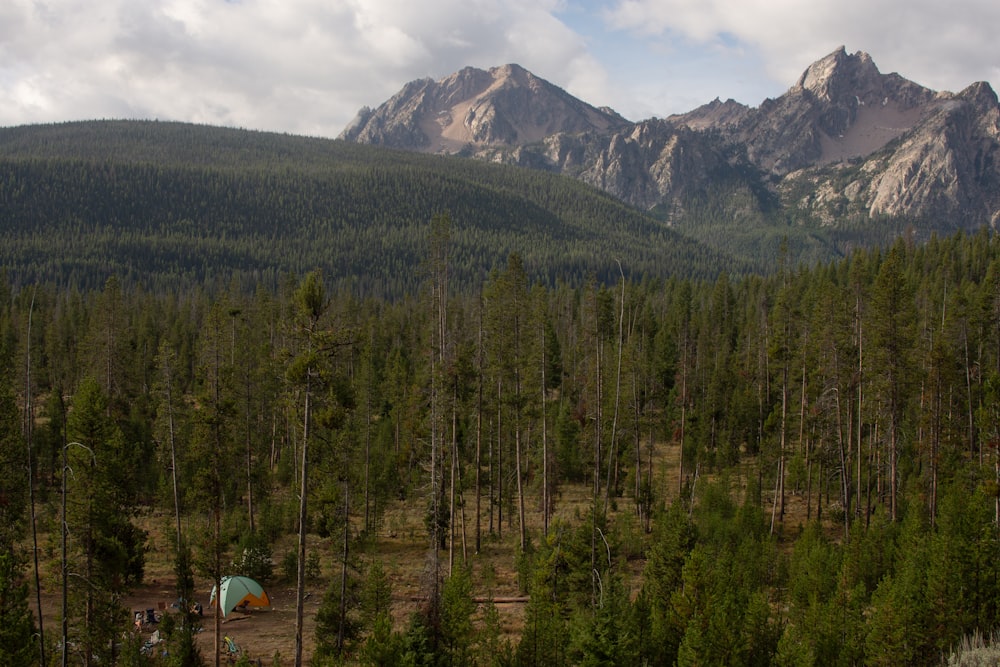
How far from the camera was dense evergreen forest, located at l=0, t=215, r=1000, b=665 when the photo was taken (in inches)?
798

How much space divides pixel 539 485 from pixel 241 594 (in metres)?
18.7

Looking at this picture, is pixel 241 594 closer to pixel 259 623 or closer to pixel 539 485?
pixel 259 623

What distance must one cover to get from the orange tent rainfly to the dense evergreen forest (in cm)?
184

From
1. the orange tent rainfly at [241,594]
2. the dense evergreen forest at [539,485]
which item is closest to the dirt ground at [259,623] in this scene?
the orange tent rainfly at [241,594]

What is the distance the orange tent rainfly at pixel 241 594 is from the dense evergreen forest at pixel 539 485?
1.84 m

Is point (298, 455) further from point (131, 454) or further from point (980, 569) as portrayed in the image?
point (980, 569)

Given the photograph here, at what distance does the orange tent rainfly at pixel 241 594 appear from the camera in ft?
97.0

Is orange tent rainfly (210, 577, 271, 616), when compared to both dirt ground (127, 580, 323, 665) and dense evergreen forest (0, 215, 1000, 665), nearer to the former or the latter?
dirt ground (127, 580, 323, 665)

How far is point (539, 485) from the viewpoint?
42.8 metres

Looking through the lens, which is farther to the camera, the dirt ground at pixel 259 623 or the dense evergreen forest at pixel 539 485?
the dirt ground at pixel 259 623

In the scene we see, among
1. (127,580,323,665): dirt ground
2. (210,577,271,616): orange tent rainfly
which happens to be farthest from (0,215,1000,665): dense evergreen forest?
(210,577,271,616): orange tent rainfly

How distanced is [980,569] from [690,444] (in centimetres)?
2487

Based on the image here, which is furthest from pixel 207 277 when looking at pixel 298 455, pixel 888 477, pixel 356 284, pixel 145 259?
pixel 888 477

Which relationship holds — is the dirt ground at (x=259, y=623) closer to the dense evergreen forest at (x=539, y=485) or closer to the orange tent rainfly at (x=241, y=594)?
the orange tent rainfly at (x=241, y=594)
